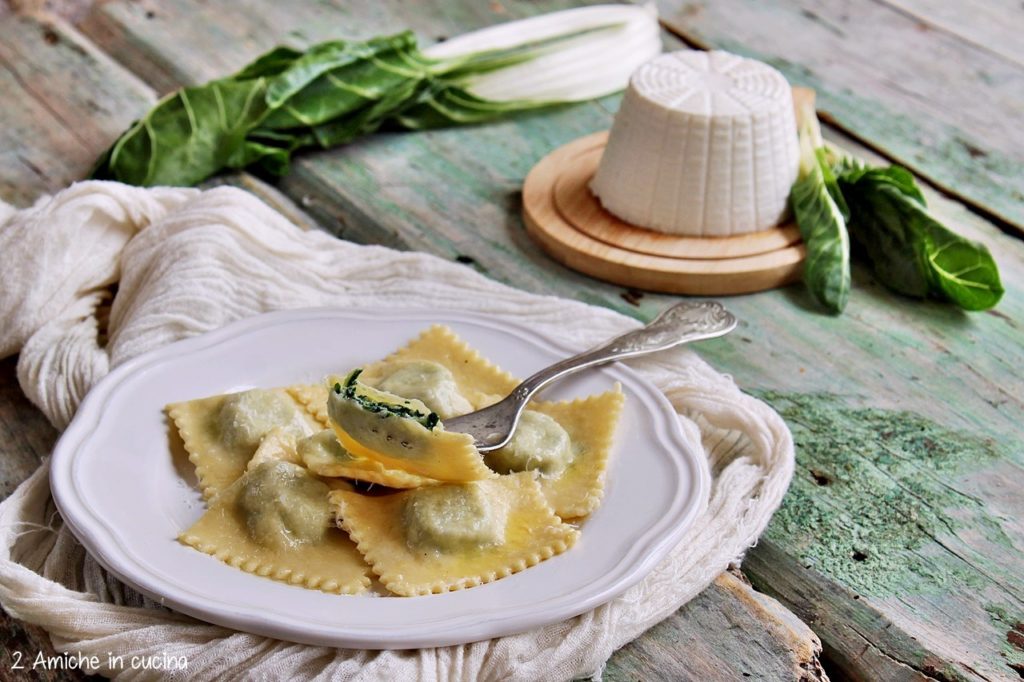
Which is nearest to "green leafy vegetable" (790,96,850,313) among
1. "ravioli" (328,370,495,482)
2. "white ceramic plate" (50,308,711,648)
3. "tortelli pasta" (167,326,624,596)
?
"white ceramic plate" (50,308,711,648)

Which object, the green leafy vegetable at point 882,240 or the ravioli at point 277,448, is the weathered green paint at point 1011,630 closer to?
the green leafy vegetable at point 882,240

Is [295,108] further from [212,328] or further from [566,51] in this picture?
[212,328]

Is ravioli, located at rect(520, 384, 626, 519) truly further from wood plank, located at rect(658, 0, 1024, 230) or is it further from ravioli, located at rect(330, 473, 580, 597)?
wood plank, located at rect(658, 0, 1024, 230)

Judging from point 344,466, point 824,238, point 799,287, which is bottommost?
point 799,287

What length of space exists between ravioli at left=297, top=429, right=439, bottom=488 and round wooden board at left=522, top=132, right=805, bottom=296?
0.88 m

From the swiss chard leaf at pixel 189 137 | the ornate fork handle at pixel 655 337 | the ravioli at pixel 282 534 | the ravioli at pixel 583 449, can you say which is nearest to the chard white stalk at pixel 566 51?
the swiss chard leaf at pixel 189 137

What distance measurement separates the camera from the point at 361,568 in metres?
1.54

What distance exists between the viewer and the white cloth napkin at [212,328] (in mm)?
1451

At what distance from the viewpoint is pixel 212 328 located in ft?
6.82

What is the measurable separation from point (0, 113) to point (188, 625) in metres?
1.90

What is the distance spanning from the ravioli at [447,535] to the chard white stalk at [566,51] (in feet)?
5.36

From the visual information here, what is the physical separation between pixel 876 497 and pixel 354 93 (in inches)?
63.6

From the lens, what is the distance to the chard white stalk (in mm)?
3020

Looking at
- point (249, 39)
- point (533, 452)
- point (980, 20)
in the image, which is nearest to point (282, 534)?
point (533, 452)
